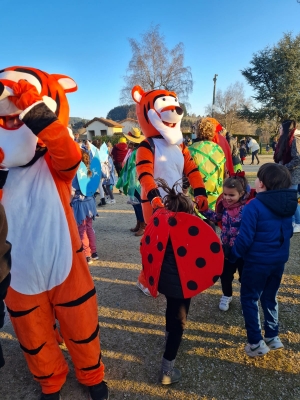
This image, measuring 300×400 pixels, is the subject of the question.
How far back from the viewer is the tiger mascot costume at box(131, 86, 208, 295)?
2.64m

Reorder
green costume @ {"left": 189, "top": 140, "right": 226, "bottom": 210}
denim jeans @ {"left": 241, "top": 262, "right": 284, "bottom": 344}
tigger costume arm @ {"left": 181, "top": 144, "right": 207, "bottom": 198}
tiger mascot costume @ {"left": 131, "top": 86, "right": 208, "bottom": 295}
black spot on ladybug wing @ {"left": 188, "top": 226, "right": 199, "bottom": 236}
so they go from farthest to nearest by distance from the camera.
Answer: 1. green costume @ {"left": 189, "top": 140, "right": 226, "bottom": 210}
2. tigger costume arm @ {"left": 181, "top": 144, "right": 207, "bottom": 198}
3. tiger mascot costume @ {"left": 131, "top": 86, "right": 208, "bottom": 295}
4. denim jeans @ {"left": 241, "top": 262, "right": 284, "bottom": 344}
5. black spot on ladybug wing @ {"left": 188, "top": 226, "right": 199, "bottom": 236}

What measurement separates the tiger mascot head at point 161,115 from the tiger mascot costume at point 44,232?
106 cm

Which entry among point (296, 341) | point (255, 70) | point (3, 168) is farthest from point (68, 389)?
point (255, 70)

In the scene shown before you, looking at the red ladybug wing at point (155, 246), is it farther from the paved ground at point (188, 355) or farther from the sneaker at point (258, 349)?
the sneaker at point (258, 349)

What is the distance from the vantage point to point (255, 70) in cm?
2248

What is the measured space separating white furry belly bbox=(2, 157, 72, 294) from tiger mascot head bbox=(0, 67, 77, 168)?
10 centimetres

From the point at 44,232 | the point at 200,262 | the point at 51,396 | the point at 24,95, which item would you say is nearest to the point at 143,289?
the point at 51,396

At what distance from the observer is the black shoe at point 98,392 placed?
180 cm

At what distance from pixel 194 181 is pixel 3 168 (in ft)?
5.85

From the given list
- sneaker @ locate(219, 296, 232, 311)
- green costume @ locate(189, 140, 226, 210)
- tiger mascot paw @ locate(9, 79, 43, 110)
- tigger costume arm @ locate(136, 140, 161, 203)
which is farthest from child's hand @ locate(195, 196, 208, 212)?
tiger mascot paw @ locate(9, 79, 43, 110)

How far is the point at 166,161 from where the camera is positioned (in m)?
2.71

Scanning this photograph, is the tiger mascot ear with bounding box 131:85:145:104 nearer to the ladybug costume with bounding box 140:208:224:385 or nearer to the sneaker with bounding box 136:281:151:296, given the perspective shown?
the ladybug costume with bounding box 140:208:224:385

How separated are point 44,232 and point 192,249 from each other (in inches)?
33.6

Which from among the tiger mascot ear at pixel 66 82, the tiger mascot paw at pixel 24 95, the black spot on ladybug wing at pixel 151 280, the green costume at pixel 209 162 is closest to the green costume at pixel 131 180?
the green costume at pixel 209 162
